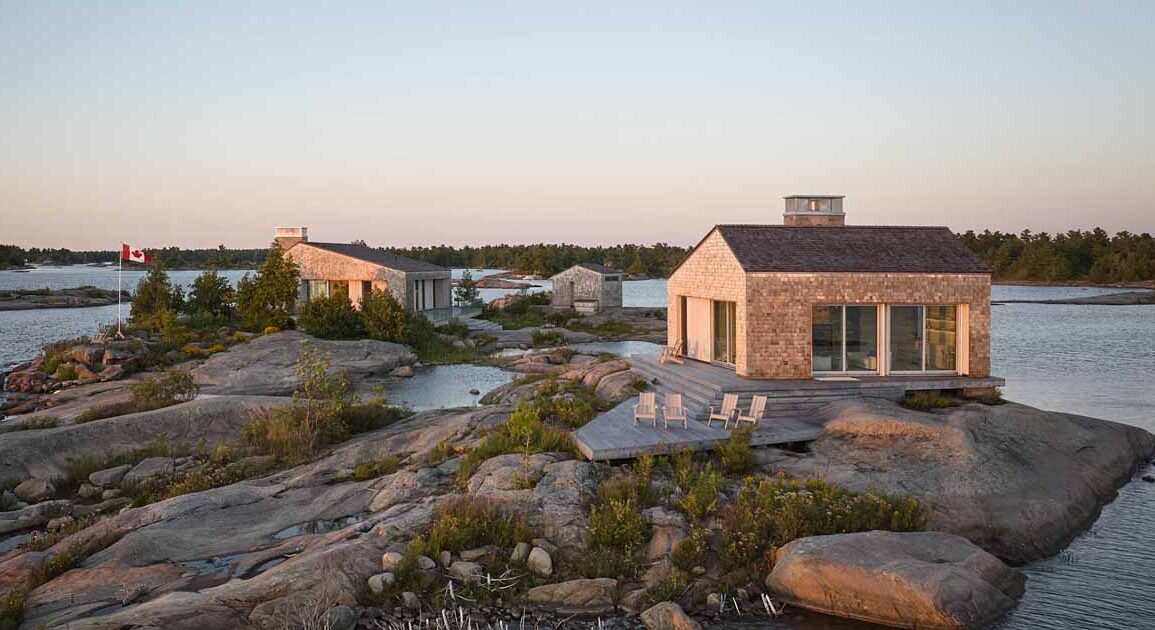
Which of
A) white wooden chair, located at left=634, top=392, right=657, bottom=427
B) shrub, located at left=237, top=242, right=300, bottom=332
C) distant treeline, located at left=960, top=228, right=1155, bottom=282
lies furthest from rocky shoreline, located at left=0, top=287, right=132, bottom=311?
distant treeline, located at left=960, top=228, right=1155, bottom=282

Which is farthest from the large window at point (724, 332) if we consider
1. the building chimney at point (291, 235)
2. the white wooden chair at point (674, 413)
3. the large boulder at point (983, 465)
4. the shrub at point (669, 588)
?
the building chimney at point (291, 235)

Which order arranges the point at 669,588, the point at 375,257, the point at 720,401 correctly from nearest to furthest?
the point at 669,588, the point at 720,401, the point at 375,257

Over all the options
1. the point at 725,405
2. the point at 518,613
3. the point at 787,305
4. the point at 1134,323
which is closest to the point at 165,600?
the point at 518,613

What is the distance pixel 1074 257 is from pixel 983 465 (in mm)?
113068

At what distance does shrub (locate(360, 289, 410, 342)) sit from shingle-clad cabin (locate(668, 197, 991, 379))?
2142 cm

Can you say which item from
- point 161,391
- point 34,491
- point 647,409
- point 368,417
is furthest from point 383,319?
point 647,409

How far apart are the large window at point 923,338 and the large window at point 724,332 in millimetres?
3768

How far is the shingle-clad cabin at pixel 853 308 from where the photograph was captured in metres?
18.5

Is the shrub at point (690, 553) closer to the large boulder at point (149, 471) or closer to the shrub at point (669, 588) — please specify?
the shrub at point (669, 588)

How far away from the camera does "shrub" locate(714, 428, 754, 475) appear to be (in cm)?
1377

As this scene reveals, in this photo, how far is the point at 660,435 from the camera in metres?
14.8

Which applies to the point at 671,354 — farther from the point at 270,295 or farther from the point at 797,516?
the point at 270,295

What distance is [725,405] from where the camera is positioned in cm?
1594

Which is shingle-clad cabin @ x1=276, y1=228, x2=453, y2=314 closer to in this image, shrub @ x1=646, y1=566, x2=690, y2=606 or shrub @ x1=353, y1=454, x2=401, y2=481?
shrub @ x1=353, y1=454, x2=401, y2=481
